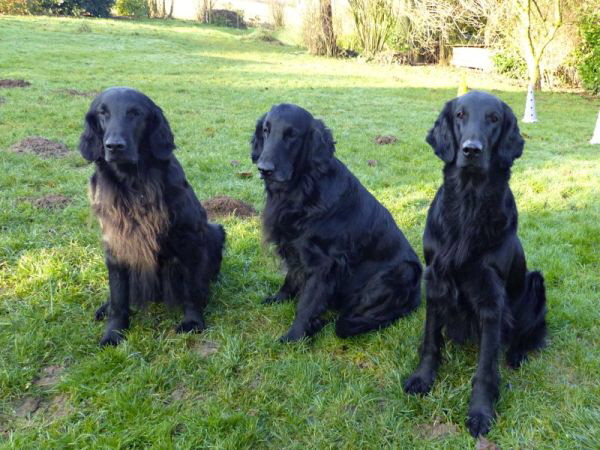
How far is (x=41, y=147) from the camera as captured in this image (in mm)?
6367

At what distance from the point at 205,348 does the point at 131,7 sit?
3377 cm

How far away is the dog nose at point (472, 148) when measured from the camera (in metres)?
2.14

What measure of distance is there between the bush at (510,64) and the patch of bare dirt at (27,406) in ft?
59.1

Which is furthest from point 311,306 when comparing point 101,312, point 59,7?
point 59,7

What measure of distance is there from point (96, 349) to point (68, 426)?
64 cm

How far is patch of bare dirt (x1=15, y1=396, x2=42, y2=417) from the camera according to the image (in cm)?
232

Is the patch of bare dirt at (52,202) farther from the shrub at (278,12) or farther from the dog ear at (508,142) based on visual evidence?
the shrub at (278,12)

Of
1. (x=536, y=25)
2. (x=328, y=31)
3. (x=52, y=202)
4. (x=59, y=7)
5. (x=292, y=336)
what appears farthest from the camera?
(x=59, y=7)

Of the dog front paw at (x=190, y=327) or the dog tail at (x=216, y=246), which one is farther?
the dog tail at (x=216, y=246)

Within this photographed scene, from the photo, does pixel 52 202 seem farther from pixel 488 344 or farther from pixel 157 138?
pixel 488 344

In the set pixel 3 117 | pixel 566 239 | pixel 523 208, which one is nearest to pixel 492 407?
pixel 566 239

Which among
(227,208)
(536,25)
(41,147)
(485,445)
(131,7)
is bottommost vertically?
(485,445)

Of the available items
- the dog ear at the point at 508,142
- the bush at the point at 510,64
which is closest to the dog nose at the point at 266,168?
the dog ear at the point at 508,142

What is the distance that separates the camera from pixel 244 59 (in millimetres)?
19609
